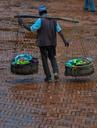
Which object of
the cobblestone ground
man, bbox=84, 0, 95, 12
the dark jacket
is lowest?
man, bbox=84, 0, 95, 12

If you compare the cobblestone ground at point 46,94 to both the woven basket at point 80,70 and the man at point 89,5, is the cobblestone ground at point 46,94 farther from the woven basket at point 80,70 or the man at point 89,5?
the man at point 89,5

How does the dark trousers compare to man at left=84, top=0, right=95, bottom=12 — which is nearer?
the dark trousers

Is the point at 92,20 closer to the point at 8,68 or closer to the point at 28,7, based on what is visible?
the point at 28,7

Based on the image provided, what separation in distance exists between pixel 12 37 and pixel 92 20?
551 centimetres

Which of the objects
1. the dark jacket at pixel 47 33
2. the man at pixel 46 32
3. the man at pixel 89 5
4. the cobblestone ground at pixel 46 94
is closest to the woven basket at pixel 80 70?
the cobblestone ground at pixel 46 94

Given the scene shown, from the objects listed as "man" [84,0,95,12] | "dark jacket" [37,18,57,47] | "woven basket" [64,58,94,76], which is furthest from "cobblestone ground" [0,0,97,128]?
"man" [84,0,95,12]

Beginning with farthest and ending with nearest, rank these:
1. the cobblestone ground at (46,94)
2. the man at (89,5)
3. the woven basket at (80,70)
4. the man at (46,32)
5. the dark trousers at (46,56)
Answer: the man at (89,5) → the dark trousers at (46,56) → the woven basket at (80,70) → the man at (46,32) → the cobblestone ground at (46,94)

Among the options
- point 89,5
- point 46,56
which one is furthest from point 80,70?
point 89,5

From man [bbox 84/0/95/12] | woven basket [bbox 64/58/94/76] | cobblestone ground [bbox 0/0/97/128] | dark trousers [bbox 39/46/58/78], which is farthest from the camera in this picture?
man [bbox 84/0/95/12]

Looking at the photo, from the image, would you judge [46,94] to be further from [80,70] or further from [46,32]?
[46,32]

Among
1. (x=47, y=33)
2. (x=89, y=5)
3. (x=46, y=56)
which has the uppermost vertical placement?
(x=47, y=33)

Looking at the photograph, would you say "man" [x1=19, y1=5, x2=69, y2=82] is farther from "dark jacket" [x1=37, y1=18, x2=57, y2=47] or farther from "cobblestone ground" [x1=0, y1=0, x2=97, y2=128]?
"cobblestone ground" [x1=0, y1=0, x2=97, y2=128]

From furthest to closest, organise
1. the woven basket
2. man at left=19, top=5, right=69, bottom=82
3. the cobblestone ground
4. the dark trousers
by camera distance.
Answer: the dark trousers, the woven basket, man at left=19, top=5, right=69, bottom=82, the cobblestone ground

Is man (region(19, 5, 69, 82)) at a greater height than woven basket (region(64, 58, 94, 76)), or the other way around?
man (region(19, 5, 69, 82))
